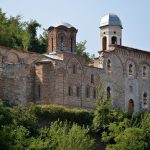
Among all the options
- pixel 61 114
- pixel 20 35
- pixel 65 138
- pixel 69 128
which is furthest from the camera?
pixel 20 35


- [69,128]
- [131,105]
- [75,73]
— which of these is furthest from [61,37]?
[69,128]

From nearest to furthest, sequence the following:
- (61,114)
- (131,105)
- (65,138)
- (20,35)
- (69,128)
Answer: (65,138) < (69,128) < (61,114) < (131,105) < (20,35)

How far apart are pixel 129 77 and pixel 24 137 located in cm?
1768

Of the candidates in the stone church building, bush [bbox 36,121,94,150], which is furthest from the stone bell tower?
bush [bbox 36,121,94,150]

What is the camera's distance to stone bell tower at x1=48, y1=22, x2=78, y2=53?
164ft

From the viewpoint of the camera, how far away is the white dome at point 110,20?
5412 cm

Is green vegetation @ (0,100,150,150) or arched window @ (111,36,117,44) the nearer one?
green vegetation @ (0,100,150,150)

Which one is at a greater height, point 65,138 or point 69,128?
point 69,128

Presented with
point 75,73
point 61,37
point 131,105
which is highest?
point 61,37

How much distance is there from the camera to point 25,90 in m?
47.1

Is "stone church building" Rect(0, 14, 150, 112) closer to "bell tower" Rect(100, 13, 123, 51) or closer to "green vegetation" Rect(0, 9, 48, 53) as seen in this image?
"bell tower" Rect(100, 13, 123, 51)

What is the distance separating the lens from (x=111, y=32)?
54.1m

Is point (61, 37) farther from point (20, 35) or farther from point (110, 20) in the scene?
point (20, 35)

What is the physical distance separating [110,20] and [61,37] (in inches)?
215
